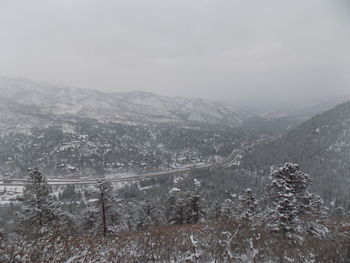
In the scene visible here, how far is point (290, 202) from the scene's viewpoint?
12.5 m

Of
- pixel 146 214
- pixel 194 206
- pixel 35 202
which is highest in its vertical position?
pixel 35 202

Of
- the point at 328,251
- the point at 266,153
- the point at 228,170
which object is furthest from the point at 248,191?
the point at 266,153

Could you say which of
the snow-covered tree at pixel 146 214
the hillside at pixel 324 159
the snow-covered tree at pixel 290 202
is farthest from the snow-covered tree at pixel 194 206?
the hillside at pixel 324 159

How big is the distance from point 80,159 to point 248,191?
574ft

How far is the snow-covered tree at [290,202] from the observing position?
12531 mm

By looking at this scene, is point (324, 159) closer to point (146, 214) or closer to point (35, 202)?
point (146, 214)

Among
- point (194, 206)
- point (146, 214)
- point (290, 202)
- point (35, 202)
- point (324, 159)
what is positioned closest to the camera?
point (290, 202)

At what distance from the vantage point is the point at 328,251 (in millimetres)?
10875

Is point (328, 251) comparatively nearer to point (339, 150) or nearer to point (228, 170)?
point (228, 170)

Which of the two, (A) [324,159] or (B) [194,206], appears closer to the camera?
(B) [194,206]

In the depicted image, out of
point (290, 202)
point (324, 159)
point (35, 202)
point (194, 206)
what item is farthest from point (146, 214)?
point (324, 159)

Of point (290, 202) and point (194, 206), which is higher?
point (290, 202)

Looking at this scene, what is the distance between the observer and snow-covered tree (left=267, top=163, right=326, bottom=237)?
493 inches

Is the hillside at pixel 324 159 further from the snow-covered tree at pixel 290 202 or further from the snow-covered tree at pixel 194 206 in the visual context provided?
the snow-covered tree at pixel 290 202
